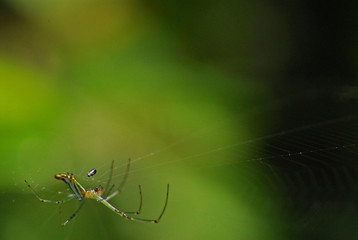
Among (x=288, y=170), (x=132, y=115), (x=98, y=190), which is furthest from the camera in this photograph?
(x=132, y=115)

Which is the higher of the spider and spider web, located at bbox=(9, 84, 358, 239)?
spider web, located at bbox=(9, 84, 358, 239)

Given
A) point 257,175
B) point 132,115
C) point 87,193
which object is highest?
point 132,115

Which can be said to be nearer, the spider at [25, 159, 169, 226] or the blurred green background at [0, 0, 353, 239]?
the spider at [25, 159, 169, 226]

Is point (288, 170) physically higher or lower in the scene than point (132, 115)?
lower

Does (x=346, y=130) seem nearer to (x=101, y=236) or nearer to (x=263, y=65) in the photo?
(x=263, y=65)

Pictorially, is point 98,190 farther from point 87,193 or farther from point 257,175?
point 257,175

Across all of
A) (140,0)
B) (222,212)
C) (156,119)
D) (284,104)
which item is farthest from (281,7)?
(222,212)

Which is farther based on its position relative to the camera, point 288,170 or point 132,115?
point 132,115

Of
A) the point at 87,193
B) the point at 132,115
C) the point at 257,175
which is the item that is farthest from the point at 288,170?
the point at 87,193
